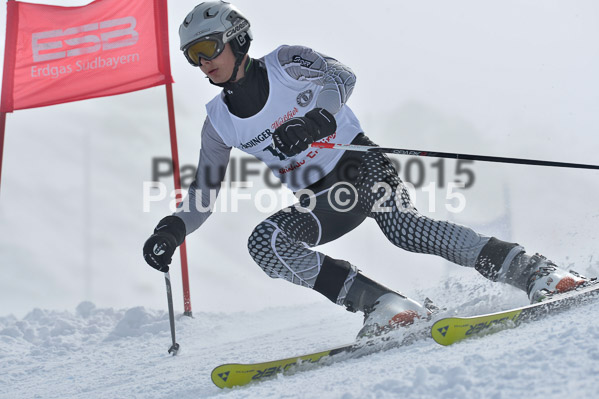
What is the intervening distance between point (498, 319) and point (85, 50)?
617 centimetres

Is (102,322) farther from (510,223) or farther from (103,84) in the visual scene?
(510,223)

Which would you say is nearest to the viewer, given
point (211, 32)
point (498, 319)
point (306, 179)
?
point (498, 319)

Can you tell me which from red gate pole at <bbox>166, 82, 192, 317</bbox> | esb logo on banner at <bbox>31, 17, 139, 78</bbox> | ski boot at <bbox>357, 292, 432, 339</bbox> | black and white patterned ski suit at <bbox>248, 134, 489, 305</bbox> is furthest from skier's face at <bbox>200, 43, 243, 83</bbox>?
esb logo on banner at <bbox>31, 17, 139, 78</bbox>

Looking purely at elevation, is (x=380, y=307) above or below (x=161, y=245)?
below

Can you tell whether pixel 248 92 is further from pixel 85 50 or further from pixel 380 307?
pixel 85 50

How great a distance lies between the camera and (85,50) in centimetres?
699

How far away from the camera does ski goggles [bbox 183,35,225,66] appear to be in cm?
336

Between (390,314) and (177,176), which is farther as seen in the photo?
(177,176)

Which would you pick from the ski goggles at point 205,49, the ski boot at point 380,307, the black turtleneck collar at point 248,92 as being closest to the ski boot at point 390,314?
the ski boot at point 380,307

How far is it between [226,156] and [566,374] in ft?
8.57

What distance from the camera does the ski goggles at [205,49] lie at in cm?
336

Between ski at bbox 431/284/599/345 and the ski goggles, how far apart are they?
6.69ft

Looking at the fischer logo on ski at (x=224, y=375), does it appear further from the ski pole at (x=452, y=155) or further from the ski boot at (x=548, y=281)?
the ski boot at (x=548, y=281)

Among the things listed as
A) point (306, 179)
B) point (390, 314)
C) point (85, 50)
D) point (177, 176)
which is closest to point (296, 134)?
point (306, 179)
